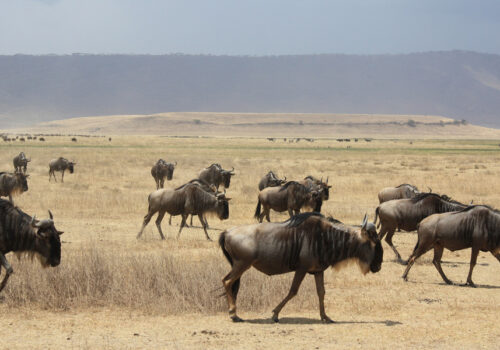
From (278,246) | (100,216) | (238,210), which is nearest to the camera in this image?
(278,246)

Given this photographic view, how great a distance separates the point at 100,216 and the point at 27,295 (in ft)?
34.9

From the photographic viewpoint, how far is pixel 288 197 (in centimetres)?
1853

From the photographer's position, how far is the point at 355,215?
20547 mm

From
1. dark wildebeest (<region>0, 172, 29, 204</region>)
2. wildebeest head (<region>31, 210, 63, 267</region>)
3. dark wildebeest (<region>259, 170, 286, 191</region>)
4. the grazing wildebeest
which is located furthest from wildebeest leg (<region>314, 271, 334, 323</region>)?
dark wildebeest (<region>0, 172, 29, 204</region>)

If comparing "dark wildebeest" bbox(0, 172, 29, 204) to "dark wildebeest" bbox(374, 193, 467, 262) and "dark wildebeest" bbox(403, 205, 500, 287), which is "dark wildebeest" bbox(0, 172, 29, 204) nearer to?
"dark wildebeest" bbox(374, 193, 467, 262)

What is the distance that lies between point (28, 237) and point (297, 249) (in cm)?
367

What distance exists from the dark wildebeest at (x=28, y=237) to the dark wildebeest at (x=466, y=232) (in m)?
6.02

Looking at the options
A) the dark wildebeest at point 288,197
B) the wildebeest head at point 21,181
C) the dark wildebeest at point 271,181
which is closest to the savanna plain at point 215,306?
the dark wildebeest at point 288,197

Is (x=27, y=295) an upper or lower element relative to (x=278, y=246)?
lower

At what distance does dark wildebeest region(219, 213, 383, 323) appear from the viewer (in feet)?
28.2

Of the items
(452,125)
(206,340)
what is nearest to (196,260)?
(206,340)

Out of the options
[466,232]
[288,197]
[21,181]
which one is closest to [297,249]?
[466,232]

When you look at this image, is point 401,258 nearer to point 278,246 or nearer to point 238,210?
point 278,246

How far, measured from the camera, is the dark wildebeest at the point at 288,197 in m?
18.3
